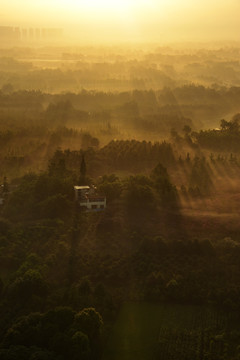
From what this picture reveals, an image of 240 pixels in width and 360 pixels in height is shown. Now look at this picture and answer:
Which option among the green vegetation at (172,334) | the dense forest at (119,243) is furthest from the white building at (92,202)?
the green vegetation at (172,334)

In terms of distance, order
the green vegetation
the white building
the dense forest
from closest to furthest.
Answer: the green vegetation → the dense forest → the white building

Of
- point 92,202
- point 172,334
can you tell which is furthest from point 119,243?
point 172,334

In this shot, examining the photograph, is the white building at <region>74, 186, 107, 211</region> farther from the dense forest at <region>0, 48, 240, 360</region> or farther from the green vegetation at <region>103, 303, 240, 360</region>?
the green vegetation at <region>103, 303, 240, 360</region>

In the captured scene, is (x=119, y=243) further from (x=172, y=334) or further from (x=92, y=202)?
(x=172, y=334)

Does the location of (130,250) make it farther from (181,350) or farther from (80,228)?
(181,350)

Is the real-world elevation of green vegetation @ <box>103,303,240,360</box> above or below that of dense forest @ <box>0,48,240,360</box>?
below

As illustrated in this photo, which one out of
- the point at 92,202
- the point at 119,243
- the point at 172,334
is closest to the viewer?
the point at 172,334

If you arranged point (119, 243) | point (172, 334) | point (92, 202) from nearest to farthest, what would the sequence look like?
point (172, 334)
point (119, 243)
point (92, 202)

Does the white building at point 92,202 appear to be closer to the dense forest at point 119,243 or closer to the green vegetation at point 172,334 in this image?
the dense forest at point 119,243

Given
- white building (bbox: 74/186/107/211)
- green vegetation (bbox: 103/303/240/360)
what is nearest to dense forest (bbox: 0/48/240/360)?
green vegetation (bbox: 103/303/240/360)
